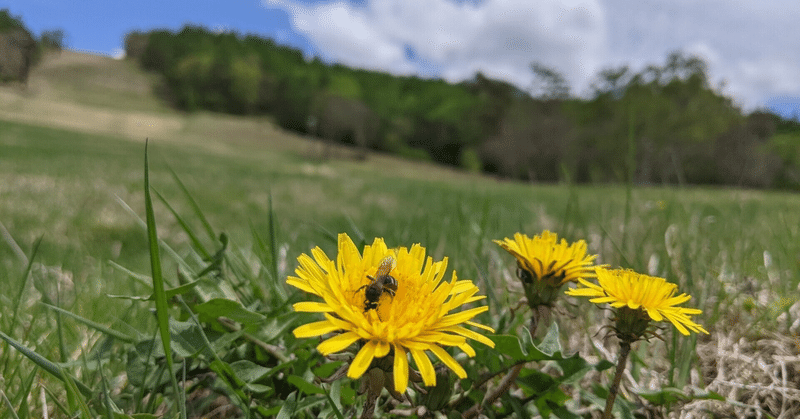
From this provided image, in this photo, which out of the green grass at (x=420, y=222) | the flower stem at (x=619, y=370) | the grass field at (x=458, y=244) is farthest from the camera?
the green grass at (x=420, y=222)

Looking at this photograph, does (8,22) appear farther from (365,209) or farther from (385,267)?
(385,267)

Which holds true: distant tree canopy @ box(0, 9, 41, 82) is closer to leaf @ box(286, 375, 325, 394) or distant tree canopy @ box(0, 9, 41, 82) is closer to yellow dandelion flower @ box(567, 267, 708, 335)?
leaf @ box(286, 375, 325, 394)

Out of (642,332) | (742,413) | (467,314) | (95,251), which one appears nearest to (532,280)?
(642,332)

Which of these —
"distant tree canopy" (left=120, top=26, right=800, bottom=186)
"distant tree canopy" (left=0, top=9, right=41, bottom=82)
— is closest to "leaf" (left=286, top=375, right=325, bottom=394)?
"distant tree canopy" (left=120, top=26, right=800, bottom=186)

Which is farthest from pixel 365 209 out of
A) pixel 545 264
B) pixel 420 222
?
pixel 545 264

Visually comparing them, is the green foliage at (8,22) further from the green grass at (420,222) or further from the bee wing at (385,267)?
the bee wing at (385,267)

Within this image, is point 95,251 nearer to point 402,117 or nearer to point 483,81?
point 402,117

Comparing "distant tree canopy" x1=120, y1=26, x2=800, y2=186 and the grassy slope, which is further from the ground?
"distant tree canopy" x1=120, y1=26, x2=800, y2=186

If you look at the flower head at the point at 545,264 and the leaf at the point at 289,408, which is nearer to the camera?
the leaf at the point at 289,408

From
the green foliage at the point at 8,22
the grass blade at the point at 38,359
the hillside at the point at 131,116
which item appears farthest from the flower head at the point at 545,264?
the green foliage at the point at 8,22
